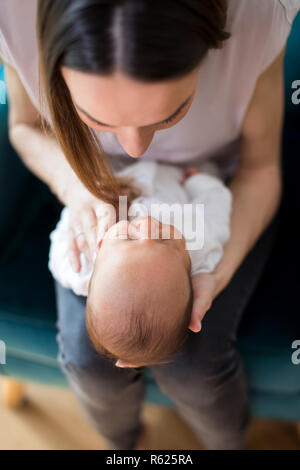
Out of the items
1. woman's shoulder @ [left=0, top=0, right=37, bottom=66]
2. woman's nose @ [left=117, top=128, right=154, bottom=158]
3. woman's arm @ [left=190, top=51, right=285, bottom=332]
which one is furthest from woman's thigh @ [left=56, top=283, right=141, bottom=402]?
woman's shoulder @ [left=0, top=0, right=37, bottom=66]

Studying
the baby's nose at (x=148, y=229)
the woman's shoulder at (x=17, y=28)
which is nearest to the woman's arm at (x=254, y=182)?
the baby's nose at (x=148, y=229)

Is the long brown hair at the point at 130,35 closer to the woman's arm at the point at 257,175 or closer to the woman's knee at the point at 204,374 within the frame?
the woman's arm at the point at 257,175

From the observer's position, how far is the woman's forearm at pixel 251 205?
83cm

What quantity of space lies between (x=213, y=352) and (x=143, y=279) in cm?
23

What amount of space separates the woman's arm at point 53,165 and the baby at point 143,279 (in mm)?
29

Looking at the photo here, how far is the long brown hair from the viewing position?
436 millimetres

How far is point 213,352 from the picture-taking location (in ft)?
2.48

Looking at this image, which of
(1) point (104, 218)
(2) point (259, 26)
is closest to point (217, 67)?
(2) point (259, 26)

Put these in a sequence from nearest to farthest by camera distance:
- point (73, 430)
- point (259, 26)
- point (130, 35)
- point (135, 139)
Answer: point (130, 35) → point (135, 139) → point (259, 26) → point (73, 430)

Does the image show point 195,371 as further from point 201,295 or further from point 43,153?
point 43,153

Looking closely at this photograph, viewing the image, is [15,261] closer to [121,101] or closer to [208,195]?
[208,195]

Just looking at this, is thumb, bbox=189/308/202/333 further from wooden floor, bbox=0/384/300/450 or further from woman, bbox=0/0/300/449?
wooden floor, bbox=0/384/300/450

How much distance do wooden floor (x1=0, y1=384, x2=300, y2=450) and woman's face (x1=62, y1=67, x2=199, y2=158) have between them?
0.85 meters

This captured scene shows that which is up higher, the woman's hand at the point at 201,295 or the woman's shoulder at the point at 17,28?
the woman's shoulder at the point at 17,28
